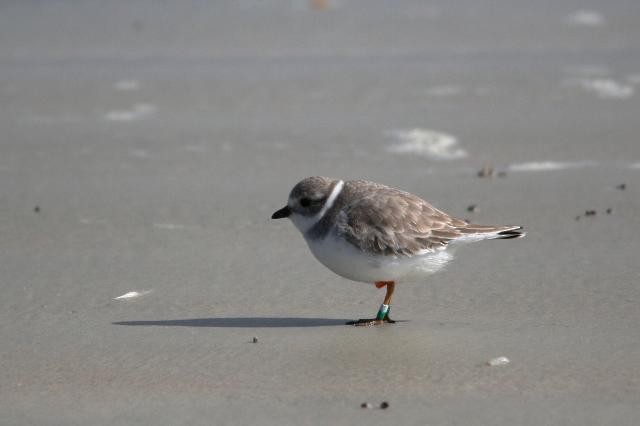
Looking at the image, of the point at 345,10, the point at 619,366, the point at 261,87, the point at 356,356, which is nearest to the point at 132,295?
the point at 356,356

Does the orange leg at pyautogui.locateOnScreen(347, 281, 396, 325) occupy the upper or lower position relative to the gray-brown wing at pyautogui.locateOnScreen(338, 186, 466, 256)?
lower

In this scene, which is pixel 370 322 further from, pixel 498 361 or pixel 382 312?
pixel 498 361

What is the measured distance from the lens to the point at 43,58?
14.8 meters

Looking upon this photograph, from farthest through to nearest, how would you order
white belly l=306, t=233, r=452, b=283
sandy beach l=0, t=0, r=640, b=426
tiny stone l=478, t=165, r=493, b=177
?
tiny stone l=478, t=165, r=493, b=177, white belly l=306, t=233, r=452, b=283, sandy beach l=0, t=0, r=640, b=426

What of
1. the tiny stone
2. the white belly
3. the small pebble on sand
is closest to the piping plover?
the white belly

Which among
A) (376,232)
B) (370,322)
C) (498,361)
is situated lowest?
(370,322)

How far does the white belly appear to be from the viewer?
21.4 feet

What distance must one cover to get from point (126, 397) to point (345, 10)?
1205 cm

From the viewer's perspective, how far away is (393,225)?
6.64 meters

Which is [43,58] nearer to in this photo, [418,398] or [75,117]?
[75,117]

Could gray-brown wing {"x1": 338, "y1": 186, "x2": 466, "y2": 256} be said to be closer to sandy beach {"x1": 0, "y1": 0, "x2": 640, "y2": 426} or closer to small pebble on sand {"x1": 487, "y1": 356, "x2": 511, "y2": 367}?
sandy beach {"x1": 0, "y1": 0, "x2": 640, "y2": 426}

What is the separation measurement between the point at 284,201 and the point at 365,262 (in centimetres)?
296

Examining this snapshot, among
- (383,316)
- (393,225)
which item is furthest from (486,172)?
(383,316)

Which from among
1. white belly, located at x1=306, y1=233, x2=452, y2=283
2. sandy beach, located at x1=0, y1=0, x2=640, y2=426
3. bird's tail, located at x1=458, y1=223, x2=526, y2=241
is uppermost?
bird's tail, located at x1=458, y1=223, x2=526, y2=241
